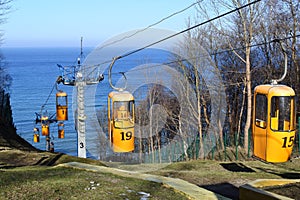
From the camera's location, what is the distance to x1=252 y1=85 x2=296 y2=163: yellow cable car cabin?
7254 millimetres

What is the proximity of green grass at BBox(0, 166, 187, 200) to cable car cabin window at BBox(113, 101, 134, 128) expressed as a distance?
1247 millimetres

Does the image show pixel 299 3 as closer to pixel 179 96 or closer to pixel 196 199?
pixel 179 96

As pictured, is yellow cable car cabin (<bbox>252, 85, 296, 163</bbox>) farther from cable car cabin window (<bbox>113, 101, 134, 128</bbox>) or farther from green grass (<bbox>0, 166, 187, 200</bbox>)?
cable car cabin window (<bbox>113, 101, 134, 128</bbox>)

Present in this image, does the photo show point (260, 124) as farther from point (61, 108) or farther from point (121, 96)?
point (61, 108)

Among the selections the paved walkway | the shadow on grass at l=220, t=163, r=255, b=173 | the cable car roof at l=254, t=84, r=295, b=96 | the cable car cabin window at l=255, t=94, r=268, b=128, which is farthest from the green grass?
the shadow on grass at l=220, t=163, r=255, b=173

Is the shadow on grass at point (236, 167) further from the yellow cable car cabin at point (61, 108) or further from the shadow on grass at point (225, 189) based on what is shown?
the yellow cable car cabin at point (61, 108)

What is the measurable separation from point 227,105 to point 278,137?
65.3 ft

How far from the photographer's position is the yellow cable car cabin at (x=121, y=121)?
826 centimetres

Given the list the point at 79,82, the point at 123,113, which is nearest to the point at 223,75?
the point at 79,82

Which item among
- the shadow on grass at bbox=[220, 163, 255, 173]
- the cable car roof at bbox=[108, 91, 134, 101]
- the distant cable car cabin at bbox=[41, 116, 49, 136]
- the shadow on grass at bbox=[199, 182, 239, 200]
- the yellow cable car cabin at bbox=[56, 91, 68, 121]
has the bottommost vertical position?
the shadow on grass at bbox=[220, 163, 255, 173]

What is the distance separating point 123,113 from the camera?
28.7 feet

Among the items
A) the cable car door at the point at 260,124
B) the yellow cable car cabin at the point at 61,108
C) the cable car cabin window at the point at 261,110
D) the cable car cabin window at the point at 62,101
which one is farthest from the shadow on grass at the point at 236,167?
the cable car cabin window at the point at 62,101

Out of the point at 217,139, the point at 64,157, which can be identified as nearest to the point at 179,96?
the point at 217,139

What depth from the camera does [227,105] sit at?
26.9 meters
